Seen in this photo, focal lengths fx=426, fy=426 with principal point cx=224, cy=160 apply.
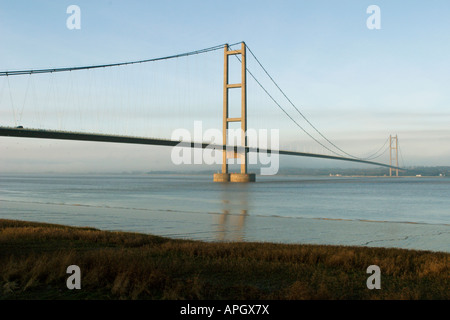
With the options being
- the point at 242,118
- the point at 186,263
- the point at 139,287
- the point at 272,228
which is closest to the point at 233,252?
the point at 186,263

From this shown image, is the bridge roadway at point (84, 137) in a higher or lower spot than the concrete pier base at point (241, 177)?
higher

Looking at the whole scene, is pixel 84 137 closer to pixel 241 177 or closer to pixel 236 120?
pixel 236 120

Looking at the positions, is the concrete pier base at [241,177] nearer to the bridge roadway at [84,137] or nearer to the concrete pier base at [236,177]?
the concrete pier base at [236,177]

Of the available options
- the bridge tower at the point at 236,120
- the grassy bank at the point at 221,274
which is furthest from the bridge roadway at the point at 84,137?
the grassy bank at the point at 221,274

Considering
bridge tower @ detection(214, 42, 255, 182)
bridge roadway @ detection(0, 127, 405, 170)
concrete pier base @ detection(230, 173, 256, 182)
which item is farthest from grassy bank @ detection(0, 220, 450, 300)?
concrete pier base @ detection(230, 173, 256, 182)

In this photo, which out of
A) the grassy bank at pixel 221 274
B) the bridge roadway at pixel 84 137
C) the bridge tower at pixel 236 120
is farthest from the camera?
the bridge tower at pixel 236 120

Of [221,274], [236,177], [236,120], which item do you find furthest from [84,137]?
[221,274]
